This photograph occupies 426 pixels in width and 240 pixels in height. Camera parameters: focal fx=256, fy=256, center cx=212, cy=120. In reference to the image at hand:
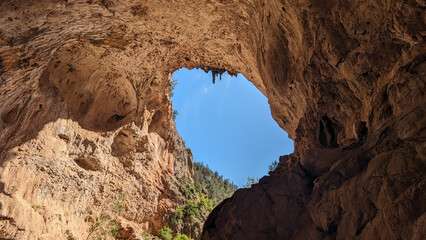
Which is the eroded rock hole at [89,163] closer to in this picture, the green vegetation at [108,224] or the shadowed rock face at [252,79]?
the shadowed rock face at [252,79]

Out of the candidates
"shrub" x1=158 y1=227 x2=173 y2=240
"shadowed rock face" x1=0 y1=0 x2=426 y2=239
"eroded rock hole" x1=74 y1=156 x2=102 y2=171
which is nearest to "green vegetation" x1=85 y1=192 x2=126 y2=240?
"shadowed rock face" x1=0 y1=0 x2=426 y2=239

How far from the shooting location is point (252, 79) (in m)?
11.6

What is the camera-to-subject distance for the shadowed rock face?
397 cm

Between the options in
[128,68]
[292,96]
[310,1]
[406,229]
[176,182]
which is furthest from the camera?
[176,182]

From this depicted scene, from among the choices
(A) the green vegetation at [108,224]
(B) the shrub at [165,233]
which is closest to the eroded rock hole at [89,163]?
(A) the green vegetation at [108,224]

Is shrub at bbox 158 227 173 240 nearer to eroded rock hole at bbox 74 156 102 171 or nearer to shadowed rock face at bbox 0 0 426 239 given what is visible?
shadowed rock face at bbox 0 0 426 239

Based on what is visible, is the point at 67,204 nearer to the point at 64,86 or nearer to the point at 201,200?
the point at 64,86

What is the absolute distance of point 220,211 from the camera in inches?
363

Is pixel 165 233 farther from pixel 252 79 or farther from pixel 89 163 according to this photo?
pixel 252 79

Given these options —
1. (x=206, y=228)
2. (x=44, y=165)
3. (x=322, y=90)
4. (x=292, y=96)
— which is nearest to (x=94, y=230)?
(x=44, y=165)

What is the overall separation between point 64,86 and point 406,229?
12.2 m

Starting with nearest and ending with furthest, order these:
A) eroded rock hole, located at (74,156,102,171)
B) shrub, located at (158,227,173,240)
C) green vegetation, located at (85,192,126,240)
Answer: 1. green vegetation, located at (85,192,126,240)
2. eroded rock hole, located at (74,156,102,171)
3. shrub, located at (158,227,173,240)

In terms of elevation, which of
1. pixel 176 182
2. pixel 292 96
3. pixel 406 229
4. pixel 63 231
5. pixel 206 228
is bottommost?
pixel 406 229

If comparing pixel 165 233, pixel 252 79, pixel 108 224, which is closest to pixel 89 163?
pixel 108 224
